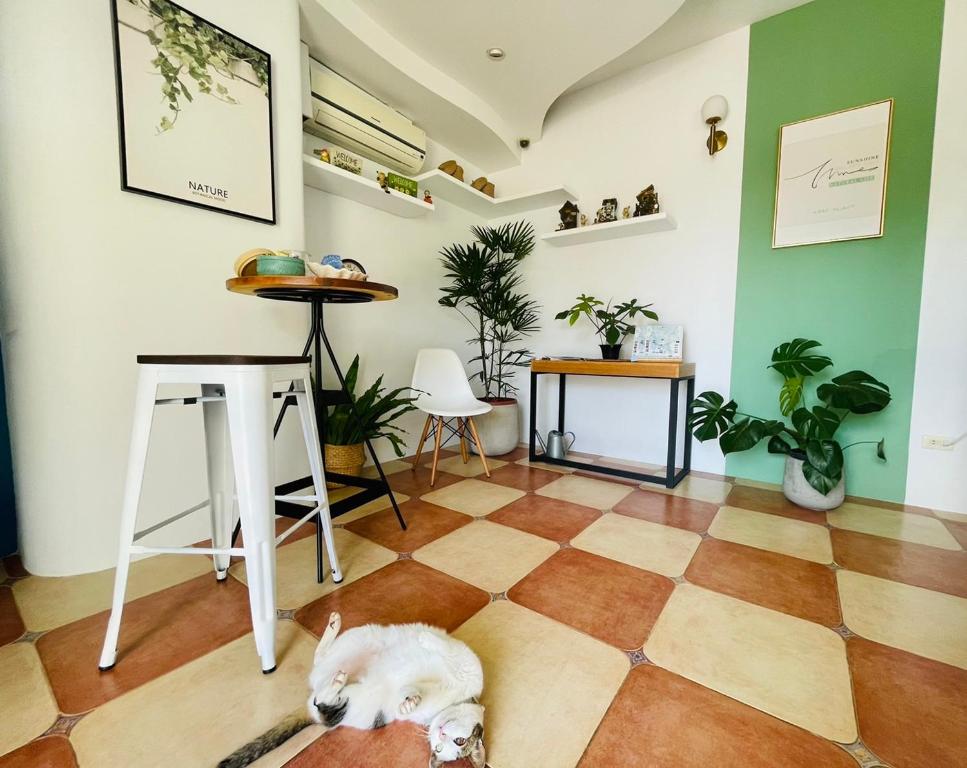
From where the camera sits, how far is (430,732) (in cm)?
81

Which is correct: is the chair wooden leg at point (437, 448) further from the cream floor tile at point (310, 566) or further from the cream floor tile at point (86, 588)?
the cream floor tile at point (86, 588)

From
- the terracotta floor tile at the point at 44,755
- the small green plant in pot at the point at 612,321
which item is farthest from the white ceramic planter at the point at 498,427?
the terracotta floor tile at the point at 44,755

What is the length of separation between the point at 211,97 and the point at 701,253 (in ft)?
9.07

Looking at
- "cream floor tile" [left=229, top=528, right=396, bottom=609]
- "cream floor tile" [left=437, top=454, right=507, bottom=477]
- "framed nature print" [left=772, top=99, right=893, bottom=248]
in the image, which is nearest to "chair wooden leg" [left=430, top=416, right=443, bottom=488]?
"cream floor tile" [left=437, top=454, right=507, bottom=477]

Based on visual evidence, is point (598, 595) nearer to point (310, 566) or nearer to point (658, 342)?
point (310, 566)

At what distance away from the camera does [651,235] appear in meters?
2.89

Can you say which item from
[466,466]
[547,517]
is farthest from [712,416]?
[466,466]

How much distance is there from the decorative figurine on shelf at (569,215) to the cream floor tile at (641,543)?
2.12 metres

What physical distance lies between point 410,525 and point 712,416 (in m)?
1.77

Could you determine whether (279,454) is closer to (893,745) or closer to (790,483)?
(893,745)

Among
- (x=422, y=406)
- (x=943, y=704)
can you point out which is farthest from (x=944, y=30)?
(x=422, y=406)

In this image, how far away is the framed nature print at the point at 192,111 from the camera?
148 centimetres

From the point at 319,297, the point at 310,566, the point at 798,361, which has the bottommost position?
the point at 310,566

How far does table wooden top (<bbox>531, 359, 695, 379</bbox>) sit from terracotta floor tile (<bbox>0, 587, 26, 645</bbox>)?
253 cm
